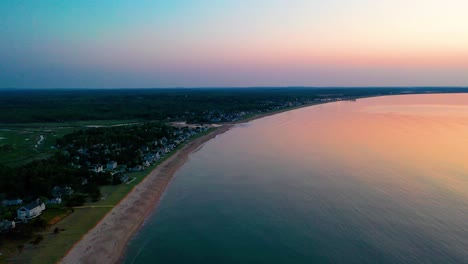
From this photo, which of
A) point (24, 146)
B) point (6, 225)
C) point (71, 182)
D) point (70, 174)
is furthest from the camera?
point (24, 146)

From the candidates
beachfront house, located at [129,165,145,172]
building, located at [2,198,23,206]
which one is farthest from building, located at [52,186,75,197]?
beachfront house, located at [129,165,145,172]

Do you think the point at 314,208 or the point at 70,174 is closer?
the point at 314,208

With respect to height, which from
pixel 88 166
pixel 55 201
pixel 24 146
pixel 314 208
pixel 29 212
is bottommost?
pixel 314 208

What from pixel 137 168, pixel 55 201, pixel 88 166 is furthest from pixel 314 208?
pixel 88 166

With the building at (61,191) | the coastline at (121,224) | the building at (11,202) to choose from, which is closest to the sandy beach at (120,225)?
the coastline at (121,224)

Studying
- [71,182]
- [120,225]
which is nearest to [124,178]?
[71,182]

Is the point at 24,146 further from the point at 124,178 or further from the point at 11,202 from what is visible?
the point at 11,202

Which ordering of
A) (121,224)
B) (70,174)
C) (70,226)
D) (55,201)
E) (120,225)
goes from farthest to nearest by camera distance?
1. (70,174)
2. (55,201)
3. (121,224)
4. (120,225)
5. (70,226)

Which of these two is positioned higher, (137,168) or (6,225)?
(6,225)
